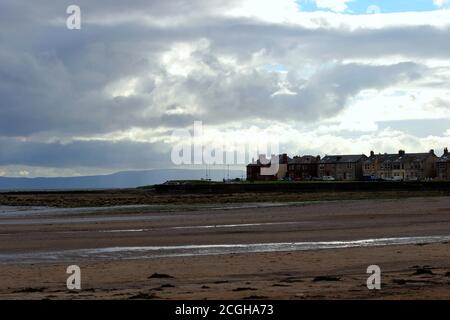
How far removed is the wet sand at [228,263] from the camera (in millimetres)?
12742

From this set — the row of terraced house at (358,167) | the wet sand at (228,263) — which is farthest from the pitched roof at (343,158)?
the wet sand at (228,263)

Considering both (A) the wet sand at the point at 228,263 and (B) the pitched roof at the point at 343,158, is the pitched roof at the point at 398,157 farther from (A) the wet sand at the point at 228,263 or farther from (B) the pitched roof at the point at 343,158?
(A) the wet sand at the point at 228,263

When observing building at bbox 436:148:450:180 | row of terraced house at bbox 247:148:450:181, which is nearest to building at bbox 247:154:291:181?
row of terraced house at bbox 247:148:450:181

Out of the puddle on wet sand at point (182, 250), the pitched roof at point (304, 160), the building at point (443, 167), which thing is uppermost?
the pitched roof at point (304, 160)

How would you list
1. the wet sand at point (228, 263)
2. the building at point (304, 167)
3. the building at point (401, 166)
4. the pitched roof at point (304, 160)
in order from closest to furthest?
the wet sand at point (228, 263)
the building at point (401, 166)
the building at point (304, 167)
the pitched roof at point (304, 160)

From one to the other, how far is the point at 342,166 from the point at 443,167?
2606 cm

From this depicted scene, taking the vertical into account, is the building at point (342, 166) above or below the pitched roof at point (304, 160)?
below

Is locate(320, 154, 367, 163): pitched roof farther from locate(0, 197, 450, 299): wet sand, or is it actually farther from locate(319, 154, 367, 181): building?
locate(0, 197, 450, 299): wet sand

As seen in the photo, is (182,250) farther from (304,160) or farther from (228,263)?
(304,160)

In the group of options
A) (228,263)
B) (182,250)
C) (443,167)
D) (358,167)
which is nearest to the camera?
(228,263)

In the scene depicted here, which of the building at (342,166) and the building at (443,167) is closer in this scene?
the building at (443,167)

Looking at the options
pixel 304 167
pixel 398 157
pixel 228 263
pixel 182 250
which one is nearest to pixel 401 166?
pixel 398 157

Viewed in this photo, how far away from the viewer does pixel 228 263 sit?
17812 mm
